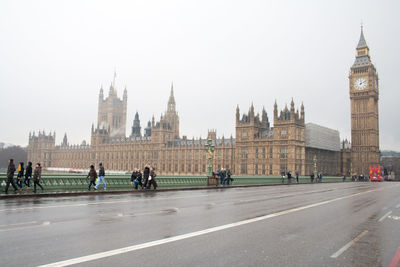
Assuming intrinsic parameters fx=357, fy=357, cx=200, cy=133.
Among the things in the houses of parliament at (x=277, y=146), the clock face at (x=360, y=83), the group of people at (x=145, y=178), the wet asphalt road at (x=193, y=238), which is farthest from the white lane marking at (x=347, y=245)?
the clock face at (x=360, y=83)

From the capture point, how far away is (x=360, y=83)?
291ft

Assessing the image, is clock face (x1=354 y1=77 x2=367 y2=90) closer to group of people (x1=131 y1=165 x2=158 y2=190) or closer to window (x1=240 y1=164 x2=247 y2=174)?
window (x1=240 y1=164 x2=247 y2=174)

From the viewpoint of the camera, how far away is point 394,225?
10.4 metres

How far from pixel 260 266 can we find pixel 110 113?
531ft

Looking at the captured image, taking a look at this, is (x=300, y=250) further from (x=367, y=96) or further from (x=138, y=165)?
(x=138, y=165)

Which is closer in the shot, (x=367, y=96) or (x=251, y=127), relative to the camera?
(x=251, y=127)

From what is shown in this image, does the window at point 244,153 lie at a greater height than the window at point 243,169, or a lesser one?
greater

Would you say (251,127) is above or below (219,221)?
above

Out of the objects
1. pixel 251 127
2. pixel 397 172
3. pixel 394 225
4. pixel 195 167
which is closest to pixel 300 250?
pixel 394 225

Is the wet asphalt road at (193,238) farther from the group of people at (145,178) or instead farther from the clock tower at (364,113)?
the clock tower at (364,113)

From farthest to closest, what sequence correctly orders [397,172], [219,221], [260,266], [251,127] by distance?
A: [397,172] → [251,127] → [219,221] → [260,266]

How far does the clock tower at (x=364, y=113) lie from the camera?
8488cm

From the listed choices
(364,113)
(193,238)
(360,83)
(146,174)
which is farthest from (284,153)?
(193,238)

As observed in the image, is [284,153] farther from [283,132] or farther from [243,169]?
[243,169]
